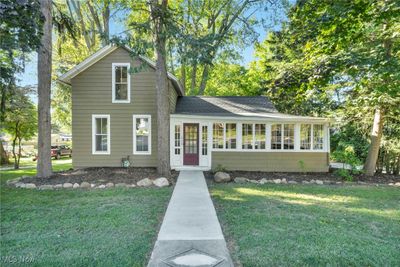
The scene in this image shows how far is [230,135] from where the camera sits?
36.8 ft

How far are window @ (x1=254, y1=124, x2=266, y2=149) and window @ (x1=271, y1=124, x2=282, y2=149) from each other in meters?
0.41

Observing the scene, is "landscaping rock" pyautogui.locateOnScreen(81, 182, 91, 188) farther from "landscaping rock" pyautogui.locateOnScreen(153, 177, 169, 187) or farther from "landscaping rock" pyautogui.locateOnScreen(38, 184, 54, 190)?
"landscaping rock" pyautogui.locateOnScreen(153, 177, 169, 187)

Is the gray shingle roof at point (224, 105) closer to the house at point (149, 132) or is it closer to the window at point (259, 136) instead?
the window at point (259, 136)

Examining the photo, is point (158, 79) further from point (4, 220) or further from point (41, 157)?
point (4, 220)

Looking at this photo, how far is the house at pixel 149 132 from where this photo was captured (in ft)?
36.5

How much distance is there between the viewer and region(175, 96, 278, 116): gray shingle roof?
40.8ft

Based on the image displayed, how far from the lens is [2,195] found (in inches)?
271

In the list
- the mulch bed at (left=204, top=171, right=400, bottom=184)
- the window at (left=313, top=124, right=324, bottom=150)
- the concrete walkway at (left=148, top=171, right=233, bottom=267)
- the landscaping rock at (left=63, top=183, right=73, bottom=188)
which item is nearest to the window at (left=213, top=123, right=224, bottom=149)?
the mulch bed at (left=204, top=171, right=400, bottom=184)

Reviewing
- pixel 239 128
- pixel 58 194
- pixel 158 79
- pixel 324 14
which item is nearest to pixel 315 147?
pixel 239 128

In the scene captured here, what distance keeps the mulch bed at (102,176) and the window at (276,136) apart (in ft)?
15.3

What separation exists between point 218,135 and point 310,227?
282 inches

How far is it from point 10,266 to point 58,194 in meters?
4.25

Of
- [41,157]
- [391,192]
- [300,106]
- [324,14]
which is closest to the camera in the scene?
[324,14]

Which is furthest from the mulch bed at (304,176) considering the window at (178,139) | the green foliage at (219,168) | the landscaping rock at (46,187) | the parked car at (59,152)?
the parked car at (59,152)
